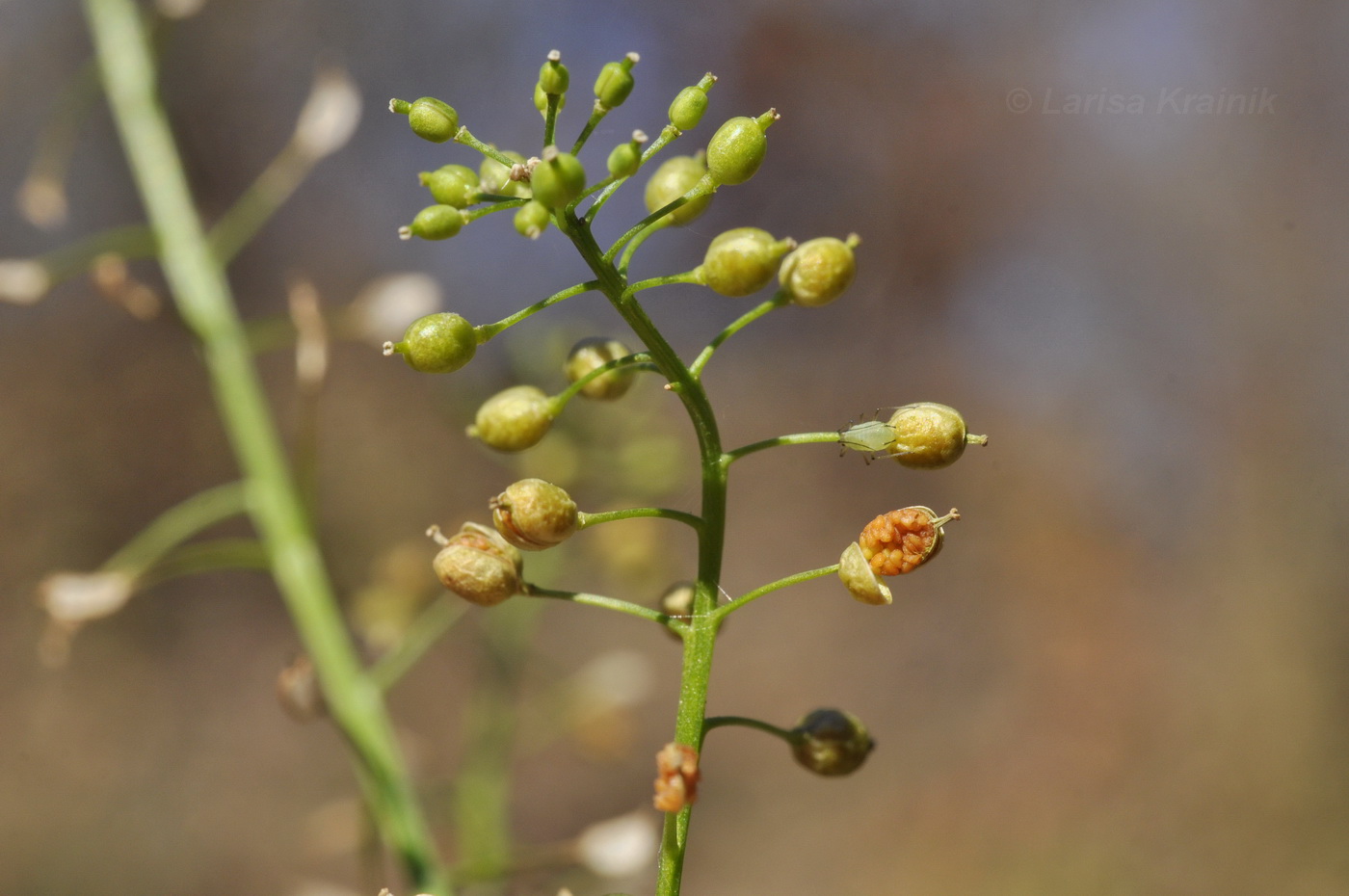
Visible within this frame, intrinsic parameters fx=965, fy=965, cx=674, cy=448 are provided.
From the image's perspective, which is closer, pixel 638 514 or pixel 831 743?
pixel 638 514

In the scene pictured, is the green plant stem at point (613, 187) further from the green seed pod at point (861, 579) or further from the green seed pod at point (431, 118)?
the green seed pod at point (861, 579)

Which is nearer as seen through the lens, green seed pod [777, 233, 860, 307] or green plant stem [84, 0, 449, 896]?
green seed pod [777, 233, 860, 307]

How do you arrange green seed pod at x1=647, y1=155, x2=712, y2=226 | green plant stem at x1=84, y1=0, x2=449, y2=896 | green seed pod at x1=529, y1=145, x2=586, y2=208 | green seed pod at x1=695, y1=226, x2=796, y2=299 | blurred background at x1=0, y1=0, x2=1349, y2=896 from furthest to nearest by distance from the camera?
1. blurred background at x1=0, y1=0, x2=1349, y2=896
2. green plant stem at x1=84, y1=0, x2=449, y2=896
3. green seed pod at x1=647, y1=155, x2=712, y2=226
4. green seed pod at x1=695, y1=226, x2=796, y2=299
5. green seed pod at x1=529, y1=145, x2=586, y2=208

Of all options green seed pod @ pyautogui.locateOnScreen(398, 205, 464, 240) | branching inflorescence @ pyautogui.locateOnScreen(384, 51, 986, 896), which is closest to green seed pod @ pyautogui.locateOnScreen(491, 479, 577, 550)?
branching inflorescence @ pyautogui.locateOnScreen(384, 51, 986, 896)

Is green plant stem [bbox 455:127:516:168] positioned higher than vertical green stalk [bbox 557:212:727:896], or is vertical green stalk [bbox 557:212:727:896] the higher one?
green plant stem [bbox 455:127:516:168]

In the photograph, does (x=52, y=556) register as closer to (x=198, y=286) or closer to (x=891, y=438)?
(x=198, y=286)

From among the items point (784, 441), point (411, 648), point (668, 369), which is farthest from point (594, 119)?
point (411, 648)

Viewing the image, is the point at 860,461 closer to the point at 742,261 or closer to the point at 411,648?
the point at 411,648

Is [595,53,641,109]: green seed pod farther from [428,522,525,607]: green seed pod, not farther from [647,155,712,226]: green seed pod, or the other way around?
[428,522,525,607]: green seed pod
